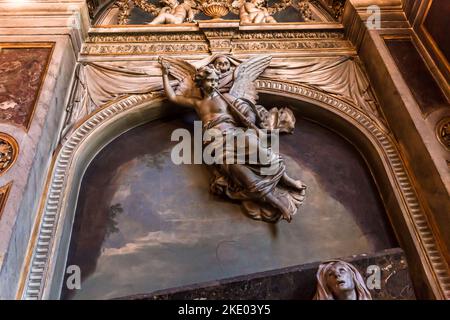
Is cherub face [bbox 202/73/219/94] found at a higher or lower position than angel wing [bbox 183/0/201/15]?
lower

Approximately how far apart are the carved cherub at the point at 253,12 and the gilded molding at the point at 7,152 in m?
4.11

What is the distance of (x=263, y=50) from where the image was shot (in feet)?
20.7

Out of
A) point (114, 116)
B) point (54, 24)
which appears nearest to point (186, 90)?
point (114, 116)

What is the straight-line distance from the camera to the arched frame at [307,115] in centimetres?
413

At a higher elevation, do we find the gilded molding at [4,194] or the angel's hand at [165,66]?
the angel's hand at [165,66]

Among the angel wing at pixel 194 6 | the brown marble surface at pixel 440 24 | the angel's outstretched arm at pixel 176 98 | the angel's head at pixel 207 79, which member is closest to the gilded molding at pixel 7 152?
the angel's outstretched arm at pixel 176 98

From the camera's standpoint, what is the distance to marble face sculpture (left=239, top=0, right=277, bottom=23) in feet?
22.8

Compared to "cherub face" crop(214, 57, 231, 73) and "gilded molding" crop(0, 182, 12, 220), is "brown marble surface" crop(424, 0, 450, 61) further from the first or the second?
"gilded molding" crop(0, 182, 12, 220)

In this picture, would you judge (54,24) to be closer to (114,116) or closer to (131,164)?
(114,116)

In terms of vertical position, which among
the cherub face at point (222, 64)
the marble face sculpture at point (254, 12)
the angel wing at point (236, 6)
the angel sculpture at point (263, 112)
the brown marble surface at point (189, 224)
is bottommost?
the brown marble surface at point (189, 224)

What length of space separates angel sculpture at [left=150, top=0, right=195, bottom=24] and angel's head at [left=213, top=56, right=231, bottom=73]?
1441mm

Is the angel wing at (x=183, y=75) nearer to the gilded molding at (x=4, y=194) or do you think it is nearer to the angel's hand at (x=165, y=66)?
the angel's hand at (x=165, y=66)

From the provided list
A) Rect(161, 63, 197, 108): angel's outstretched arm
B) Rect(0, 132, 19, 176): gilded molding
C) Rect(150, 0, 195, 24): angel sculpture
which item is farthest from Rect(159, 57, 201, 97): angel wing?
Rect(0, 132, 19, 176): gilded molding
